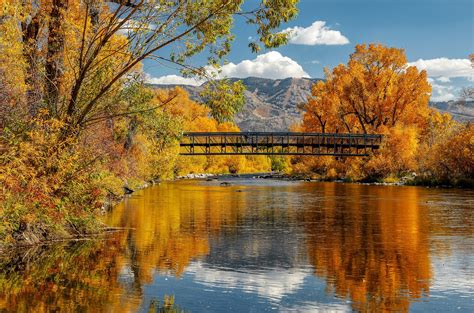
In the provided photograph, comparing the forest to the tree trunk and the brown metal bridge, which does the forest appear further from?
the brown metal bridge

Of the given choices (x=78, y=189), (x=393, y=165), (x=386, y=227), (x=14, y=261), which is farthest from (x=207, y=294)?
(x=393, y=165)

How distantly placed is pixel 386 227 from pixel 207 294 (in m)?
16.2

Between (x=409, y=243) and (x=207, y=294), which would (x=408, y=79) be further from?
(x=207, y=294)

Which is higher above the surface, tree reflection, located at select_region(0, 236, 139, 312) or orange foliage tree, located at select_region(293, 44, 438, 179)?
orange foliage tree, located at select_region(293, 44, 438, 179)

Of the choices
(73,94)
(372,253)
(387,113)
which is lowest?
(372,253)

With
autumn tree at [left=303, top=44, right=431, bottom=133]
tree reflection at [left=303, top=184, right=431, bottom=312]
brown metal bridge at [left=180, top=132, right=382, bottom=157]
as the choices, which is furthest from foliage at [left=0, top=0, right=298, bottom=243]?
autumn tree at [left=303, top=44, right=431, bottom=133]

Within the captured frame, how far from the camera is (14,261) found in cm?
1819

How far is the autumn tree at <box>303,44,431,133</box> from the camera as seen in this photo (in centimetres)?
7975

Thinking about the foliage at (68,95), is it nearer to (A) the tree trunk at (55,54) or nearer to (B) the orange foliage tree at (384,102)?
(A) the tree trunk at (55,54)

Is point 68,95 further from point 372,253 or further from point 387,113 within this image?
point 387,113

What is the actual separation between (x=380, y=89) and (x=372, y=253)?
62873 millimetres

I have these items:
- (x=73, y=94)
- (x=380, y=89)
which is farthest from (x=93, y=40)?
(x=380, y=89)

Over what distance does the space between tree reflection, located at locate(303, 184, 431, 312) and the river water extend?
0.12 feet

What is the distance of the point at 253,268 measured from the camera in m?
17.7
